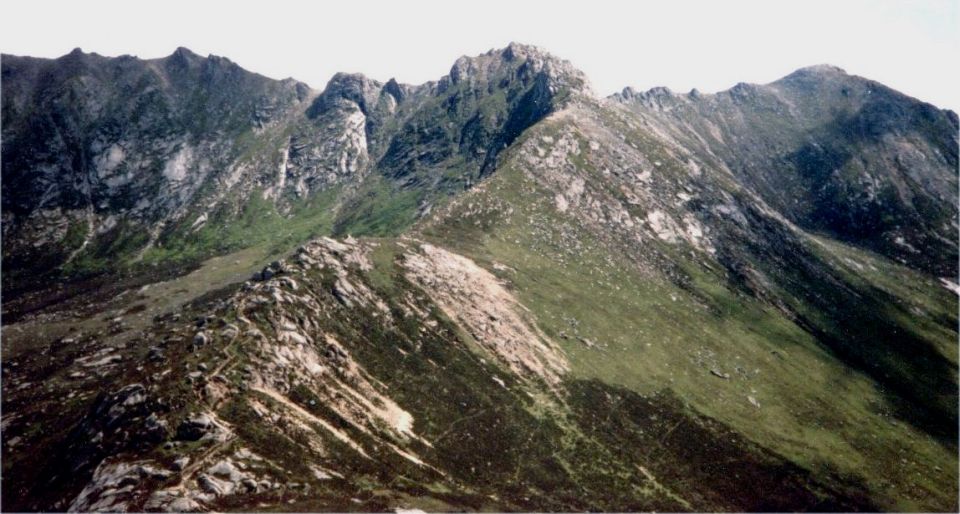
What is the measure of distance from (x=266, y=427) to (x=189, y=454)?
13.1 m

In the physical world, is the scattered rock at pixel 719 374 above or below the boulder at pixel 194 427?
below

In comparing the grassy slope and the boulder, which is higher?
the boulder

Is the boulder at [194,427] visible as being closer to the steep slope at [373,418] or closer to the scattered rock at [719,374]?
the steep slope at [373,418]

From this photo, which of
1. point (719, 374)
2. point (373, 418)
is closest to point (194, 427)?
point (373, 418)

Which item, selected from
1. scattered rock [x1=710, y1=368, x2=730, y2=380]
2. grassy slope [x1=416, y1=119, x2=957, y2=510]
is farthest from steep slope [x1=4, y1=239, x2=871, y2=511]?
scattered rock [x1=710, y1=368, x2=730, y2=380]

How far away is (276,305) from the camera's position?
129 metres

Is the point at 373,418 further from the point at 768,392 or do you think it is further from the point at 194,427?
the point at 768,392

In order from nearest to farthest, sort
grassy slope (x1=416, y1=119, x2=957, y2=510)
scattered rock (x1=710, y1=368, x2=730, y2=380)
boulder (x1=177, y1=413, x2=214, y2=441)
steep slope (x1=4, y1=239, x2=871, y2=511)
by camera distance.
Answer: steep slope (x1=4, y1=239, x2=871, y2=511) < boulder (x1=177, y1=413, x2=214, y2=441) < grassy slope (x1=416, y1=119, x2=957, y2=510) < scattered rock (x1=710, y1=368, x2=730, y2=380)

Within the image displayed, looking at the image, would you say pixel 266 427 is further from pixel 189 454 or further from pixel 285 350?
pixel 285 350

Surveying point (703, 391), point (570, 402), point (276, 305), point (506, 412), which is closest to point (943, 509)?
point (703, 391)

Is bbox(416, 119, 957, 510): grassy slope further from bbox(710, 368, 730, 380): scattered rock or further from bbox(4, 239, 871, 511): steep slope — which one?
bbox(4, 239, 871, 511): steep slope

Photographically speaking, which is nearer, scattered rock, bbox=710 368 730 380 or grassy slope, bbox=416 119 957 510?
grassy slope, bbox=416 119 957 510

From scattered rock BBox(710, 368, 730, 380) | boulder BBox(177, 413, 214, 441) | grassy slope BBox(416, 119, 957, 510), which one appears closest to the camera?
boulder BBox(177, 413, 214, 441)

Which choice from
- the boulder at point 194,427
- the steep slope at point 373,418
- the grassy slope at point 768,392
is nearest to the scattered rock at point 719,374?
the grassy slope at point 768,392
